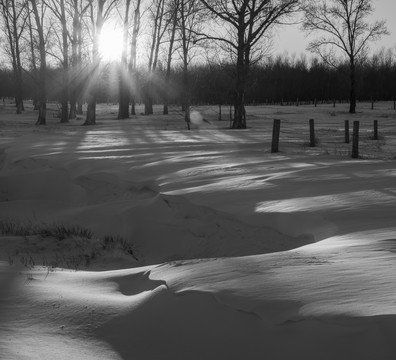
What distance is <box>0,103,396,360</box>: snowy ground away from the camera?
8.31 feet

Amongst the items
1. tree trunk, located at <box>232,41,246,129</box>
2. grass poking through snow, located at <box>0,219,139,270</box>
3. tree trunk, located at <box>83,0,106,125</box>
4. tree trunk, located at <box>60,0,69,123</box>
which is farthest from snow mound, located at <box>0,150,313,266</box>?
tree trunk, located at <box>60,0,69,123</box>

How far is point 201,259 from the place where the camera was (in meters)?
4.27

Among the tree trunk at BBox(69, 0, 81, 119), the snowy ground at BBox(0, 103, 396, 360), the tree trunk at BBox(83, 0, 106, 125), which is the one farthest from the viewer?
the tree trunk at BBox(69, 0, 81, 119)

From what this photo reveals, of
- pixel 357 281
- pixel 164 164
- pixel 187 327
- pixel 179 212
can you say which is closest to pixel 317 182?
pixel 179 212

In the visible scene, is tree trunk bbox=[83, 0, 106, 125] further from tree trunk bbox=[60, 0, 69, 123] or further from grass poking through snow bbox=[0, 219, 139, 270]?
grass poking through snow bbox=[0, 219, 139, 270]

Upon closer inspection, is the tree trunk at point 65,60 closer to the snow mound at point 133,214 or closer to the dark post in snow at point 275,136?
the snow mound at point 133,214

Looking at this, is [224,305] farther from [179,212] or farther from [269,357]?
[179,212]

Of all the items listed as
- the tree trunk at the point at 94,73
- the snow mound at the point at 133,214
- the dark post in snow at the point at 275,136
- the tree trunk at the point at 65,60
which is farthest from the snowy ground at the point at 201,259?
the tree trunk at the point at 65,60

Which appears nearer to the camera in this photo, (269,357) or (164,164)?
(269,357)

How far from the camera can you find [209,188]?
741 centimetres

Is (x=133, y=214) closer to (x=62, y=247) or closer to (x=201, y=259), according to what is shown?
(x=62, y=247)

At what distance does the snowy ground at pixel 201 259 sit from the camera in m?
2.53

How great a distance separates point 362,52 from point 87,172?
36.7m

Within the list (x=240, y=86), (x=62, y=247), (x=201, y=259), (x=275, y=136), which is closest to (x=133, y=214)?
(x=62, y=247)
